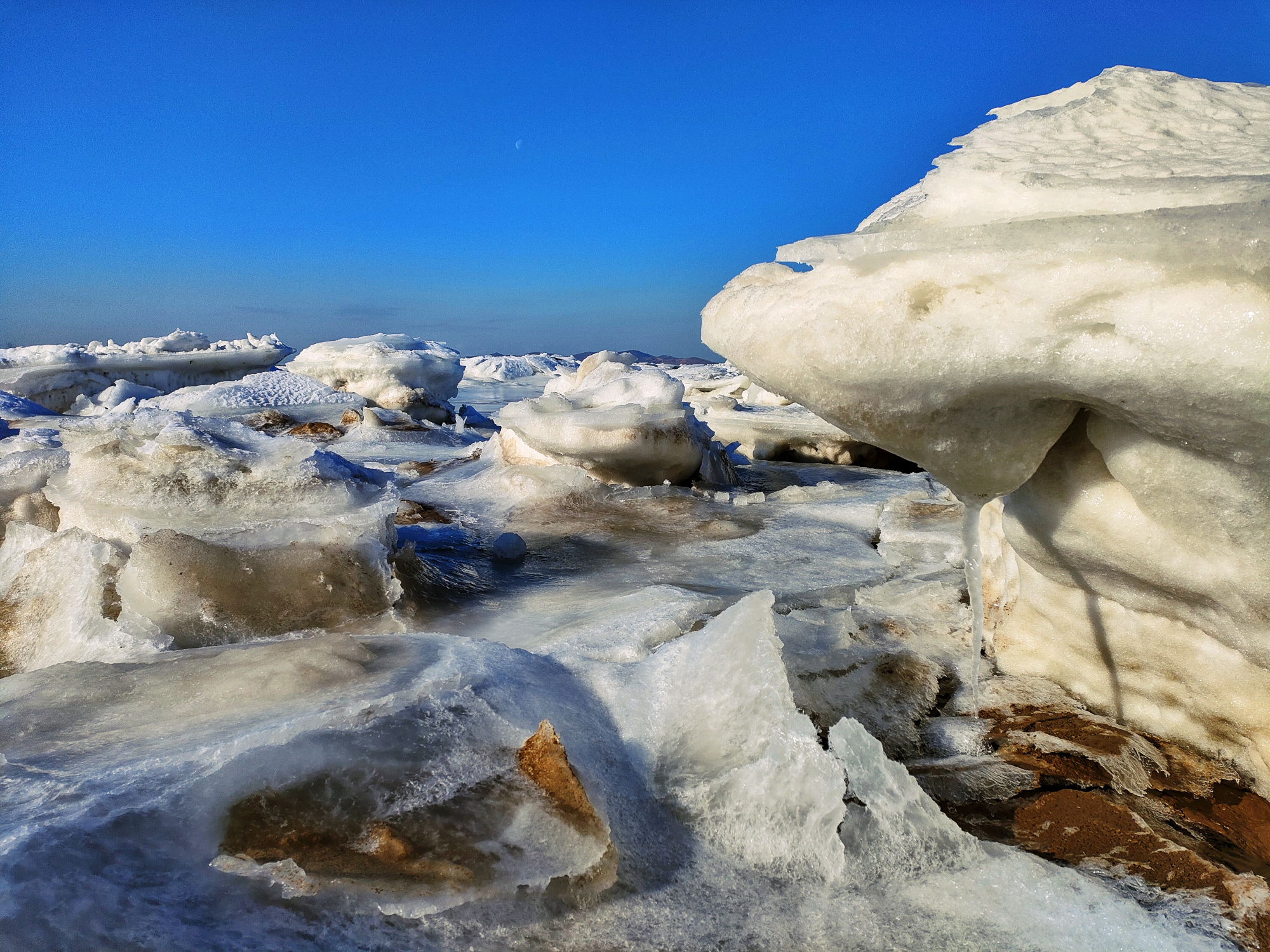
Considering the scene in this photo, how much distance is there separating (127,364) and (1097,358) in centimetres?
1308

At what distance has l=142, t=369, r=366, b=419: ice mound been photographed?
8.16m

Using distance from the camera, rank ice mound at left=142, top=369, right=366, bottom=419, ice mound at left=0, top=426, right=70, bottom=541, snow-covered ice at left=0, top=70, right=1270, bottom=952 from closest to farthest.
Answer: snow-covered ice at left=0, top=70, right=1270, bottom=952
ice mound at left=0, top=426, right=70, bottom=541
ice mound at left=142, top=369, right=366, bottom=419

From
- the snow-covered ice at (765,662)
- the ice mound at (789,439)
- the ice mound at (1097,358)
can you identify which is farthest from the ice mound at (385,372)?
the ice mound at (1097,358)

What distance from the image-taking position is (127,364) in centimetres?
1141

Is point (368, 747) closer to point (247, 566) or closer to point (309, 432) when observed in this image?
point (247, 566)

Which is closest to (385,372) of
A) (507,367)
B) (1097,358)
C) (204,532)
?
(204,532)

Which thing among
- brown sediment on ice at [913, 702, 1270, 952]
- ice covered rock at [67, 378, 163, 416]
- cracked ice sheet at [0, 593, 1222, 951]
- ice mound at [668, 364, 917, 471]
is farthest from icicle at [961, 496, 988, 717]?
ice covered rock at [67, 378, 163, 416]

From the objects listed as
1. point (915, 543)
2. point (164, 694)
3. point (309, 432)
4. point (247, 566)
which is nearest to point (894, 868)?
point (164, 694)

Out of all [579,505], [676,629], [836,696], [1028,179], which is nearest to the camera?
[1028,179]

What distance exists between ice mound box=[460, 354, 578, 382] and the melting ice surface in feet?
57.8

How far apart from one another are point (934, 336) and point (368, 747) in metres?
1.27

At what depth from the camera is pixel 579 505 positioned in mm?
4527

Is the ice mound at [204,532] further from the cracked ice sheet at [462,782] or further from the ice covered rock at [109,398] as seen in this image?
the ice covered rock at [109,398]

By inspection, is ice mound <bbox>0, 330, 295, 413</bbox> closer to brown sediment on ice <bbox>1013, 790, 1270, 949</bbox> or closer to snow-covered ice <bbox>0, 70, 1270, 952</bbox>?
snow-covered ice <bbox>0, 70, 1270, 952</bbox>
